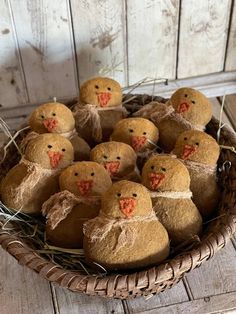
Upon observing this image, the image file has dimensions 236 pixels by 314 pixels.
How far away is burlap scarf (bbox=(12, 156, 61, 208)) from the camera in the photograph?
72cm

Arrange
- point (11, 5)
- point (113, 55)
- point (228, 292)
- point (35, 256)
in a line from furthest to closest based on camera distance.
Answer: point (113, 55)
point (11, 5)
point (228, 292)
point (35, 256)

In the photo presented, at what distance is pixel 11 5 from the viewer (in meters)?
0.89

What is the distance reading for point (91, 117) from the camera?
2.72 feet

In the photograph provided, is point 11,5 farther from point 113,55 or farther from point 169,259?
point 169,259

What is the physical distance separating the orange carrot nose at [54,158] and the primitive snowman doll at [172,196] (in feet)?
0.42

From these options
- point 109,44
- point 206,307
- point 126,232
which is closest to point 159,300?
point 206,307

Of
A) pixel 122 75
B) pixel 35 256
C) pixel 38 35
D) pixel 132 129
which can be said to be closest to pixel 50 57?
pixel 38 35

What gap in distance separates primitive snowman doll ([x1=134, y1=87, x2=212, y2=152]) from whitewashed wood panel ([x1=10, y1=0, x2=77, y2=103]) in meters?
0.26

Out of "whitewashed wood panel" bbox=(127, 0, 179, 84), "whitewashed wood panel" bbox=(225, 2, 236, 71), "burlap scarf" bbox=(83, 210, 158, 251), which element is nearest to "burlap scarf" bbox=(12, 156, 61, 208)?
"burlap scarf" bbox=(83, 210, 158, 251)

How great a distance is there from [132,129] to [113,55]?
273mm

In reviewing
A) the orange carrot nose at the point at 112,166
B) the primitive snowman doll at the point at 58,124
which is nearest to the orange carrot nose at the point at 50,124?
the primitive snowman doll at the point at 58,124

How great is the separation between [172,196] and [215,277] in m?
0.18

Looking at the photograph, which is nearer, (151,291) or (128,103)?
(151,291)

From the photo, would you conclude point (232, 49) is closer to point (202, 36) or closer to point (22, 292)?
point (202, 36)
